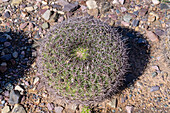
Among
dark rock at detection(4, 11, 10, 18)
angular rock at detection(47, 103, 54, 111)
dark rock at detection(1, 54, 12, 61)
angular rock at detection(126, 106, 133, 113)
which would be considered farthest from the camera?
dark rock at detection(4, 11, 10, 18)

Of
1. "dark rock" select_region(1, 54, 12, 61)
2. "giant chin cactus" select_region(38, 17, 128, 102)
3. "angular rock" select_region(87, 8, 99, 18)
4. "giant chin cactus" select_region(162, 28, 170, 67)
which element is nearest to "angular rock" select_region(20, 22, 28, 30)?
"dark rock" select_region(1, 54, 12, 61)

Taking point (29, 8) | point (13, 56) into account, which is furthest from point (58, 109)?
point (29, 8)

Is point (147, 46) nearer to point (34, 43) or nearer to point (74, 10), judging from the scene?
point (74, 10)

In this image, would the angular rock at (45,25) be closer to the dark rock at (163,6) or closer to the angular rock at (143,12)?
the angular rock at (143,12)

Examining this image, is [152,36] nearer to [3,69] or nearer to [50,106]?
[50,106]

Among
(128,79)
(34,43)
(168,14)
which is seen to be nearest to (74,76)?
(128,79)

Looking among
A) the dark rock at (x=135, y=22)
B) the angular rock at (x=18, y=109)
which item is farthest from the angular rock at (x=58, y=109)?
the dark rock at (x=135, y=22)

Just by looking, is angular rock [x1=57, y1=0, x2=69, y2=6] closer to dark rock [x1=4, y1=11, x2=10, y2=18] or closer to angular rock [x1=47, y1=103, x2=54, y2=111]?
dark rock [x1=4, y1=11, x2=10, y2=18]
